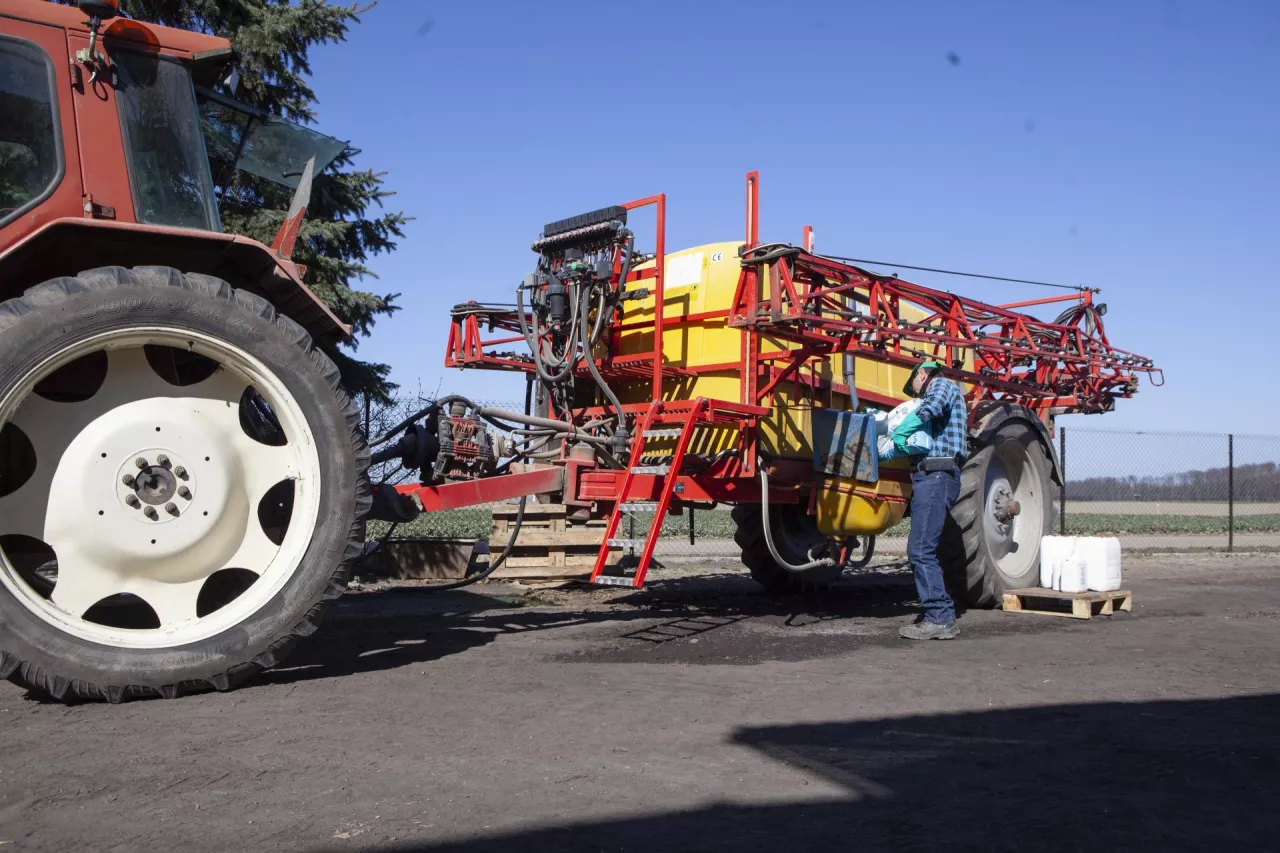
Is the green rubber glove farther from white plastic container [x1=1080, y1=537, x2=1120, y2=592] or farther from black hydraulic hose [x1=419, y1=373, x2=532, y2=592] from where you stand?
black hydraulic hose [x1=419, y1=373, x2=532, y2=592]

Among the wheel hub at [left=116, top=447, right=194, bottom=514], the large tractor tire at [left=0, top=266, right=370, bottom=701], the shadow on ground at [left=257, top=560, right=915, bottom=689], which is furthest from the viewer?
the shadow on ground at [left=257, top=560, right=915, bottom=689]

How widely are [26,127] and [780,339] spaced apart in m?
4.81

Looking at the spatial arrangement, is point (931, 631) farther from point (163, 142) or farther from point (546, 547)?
point (163, 142)

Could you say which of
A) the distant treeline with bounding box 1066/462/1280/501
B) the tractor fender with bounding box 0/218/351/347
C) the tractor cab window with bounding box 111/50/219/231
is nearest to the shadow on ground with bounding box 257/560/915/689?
the tractor fender with bounding box 0/218/351/347

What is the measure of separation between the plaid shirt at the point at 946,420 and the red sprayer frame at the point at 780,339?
1.81ft

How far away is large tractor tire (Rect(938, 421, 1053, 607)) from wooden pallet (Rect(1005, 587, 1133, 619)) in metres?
0.14

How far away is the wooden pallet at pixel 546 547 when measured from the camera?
32.5ft

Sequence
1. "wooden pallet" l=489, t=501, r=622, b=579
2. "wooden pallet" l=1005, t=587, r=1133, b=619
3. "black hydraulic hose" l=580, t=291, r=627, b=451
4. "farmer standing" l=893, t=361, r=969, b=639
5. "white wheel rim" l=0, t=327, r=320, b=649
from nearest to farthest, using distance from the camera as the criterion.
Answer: "white wheel rim" l=0, t=327, r=320, b=649
"farmer standing" l=893, t=361, r=969, b=639
"black hydraulic hose" l=580, t=291, r=627, b=451
"wooden pallet" l=1005, t=587, r=1133, b=619
"wooden pallet" l=489, t=501, r=622, b=579

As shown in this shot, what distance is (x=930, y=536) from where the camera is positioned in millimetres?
7023

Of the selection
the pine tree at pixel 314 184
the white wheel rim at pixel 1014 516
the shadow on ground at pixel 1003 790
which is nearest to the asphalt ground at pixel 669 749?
the shadow on ground at pixel 1003 790

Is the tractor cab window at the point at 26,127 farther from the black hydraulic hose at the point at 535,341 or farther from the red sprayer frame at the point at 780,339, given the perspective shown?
the black hydraulic hose at the point at 535,341

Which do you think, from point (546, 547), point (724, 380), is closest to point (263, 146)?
point (724, 380)

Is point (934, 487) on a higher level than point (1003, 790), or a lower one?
higher

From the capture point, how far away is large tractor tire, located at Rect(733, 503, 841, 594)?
28.8 ft
